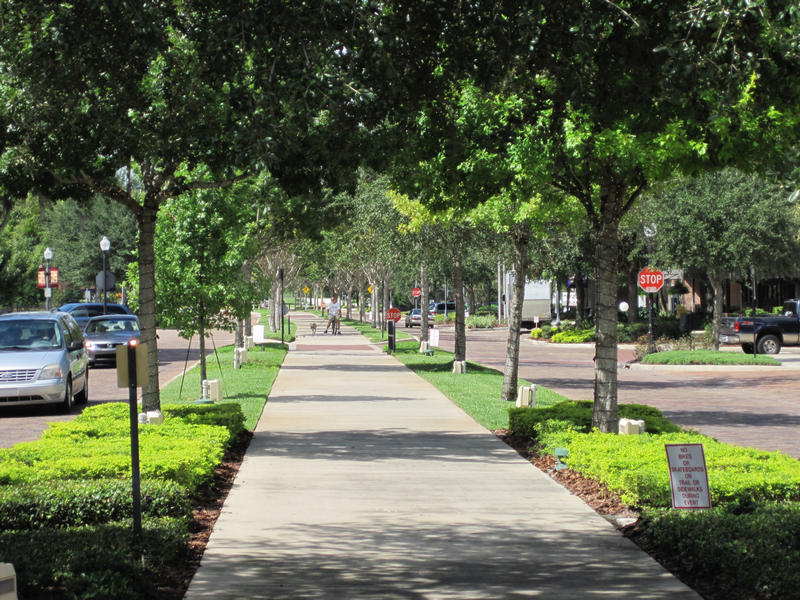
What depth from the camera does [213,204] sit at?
65.0ft

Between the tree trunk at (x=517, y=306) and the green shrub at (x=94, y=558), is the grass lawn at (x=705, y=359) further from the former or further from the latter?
the green shrub at (x=94, y=558)

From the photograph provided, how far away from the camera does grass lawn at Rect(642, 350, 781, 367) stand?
106ft

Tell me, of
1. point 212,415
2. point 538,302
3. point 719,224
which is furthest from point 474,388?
point 538,302

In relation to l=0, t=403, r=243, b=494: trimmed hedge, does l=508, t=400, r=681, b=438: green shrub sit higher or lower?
lower

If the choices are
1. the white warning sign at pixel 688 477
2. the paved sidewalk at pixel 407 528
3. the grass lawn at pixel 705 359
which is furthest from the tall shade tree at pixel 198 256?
the grass lawn at pixel 705 359

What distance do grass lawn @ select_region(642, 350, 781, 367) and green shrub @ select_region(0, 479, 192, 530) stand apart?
1026 inches

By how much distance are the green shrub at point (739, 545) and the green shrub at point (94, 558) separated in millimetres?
3518

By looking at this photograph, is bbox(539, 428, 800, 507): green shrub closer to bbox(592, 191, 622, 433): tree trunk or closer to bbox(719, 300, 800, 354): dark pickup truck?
bbox(592, 191, 622, 433): tree trunk

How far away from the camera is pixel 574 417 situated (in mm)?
13758

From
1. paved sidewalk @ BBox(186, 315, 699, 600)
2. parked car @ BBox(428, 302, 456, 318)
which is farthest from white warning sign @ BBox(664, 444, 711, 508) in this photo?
parked car @ BBox(428, 302, 456, 318)

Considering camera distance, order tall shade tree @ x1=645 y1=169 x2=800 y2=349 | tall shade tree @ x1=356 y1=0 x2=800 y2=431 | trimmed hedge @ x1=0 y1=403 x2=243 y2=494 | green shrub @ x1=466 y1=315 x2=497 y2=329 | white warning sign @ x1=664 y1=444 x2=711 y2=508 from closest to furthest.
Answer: tall shade tree @ x1=356 y1=0 x2=800 y2=431, white warning sign @ x1=664 y1=444 x2=711 y2=508, trimmed hedge @ x1=0 y1=403 x2=243 y2=494, tall shade tree @ x1=645 y1=169 x2=800 y2=349, green shrub @ x1=466 y1=315 x2=497 y2=329

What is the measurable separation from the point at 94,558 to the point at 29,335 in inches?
518

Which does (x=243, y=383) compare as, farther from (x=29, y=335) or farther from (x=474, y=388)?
(x=29, y=335)

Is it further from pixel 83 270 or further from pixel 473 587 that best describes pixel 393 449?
pixel 83 270
